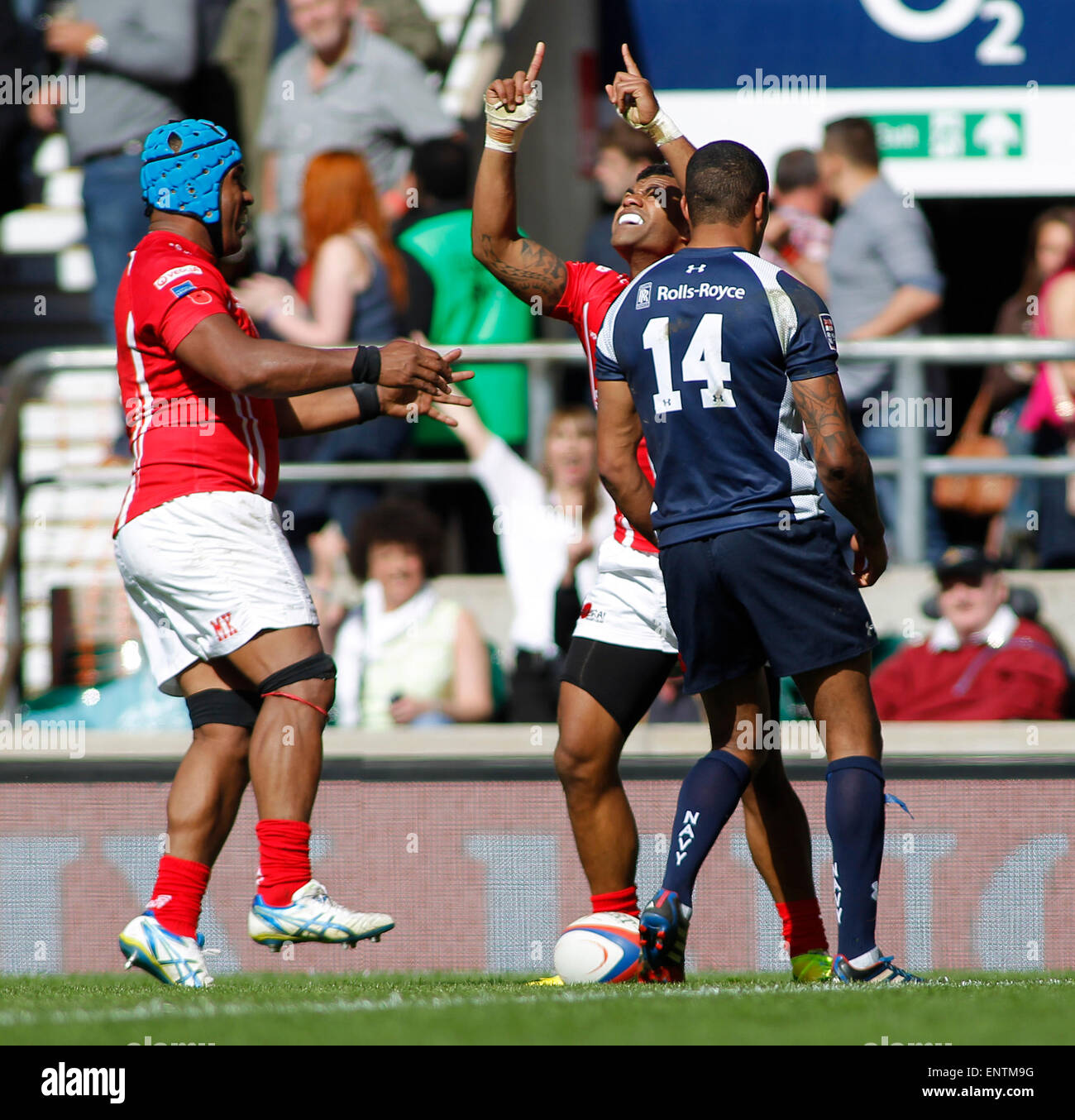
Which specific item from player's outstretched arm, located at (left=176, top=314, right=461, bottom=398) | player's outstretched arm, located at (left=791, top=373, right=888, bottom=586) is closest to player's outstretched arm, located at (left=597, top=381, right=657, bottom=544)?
player's outstretched arm, located at (left=176, top=314, right=461, bottom=398)

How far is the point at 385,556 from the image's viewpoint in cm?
747

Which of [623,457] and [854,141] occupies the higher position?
[854,141]

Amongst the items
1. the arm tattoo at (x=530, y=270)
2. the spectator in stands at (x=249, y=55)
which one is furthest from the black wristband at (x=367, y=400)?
the spectator in stands at (x=249, y=55)

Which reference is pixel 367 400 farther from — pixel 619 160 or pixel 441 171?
pixel 441 171

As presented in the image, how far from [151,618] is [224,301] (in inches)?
33.9

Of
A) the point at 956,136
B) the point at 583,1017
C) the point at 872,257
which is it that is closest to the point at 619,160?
the point at 872,257

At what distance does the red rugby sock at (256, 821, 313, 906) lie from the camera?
180 inches

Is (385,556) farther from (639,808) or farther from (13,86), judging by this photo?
(13,86)

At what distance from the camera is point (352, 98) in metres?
8.73

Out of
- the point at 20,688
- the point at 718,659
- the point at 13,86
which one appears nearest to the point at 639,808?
the point at 718,659

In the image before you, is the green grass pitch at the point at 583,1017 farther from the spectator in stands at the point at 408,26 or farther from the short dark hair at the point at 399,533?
the spectator in stands at the point at 408,26

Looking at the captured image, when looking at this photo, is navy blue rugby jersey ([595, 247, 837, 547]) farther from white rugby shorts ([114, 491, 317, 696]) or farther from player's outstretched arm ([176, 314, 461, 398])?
white rugby shorts ([114, 491, 317, 696])

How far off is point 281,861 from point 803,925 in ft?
4.54

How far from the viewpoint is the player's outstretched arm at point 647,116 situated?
541 cm
